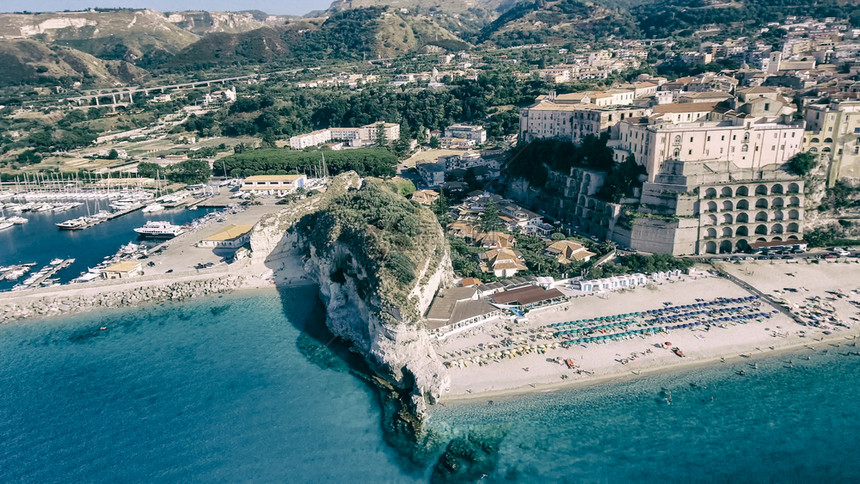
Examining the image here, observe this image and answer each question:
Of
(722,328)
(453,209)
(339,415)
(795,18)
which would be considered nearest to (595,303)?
(722,328)

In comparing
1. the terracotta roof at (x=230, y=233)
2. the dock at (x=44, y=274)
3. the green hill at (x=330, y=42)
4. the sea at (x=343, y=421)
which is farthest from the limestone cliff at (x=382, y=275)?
the green hill at (x=330, y=42)

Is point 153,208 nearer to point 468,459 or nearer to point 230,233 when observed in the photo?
point 230,233

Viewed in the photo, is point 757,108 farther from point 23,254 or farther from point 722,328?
point 23,254

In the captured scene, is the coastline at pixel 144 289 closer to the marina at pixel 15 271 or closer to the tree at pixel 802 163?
the marina at pixel 15 271

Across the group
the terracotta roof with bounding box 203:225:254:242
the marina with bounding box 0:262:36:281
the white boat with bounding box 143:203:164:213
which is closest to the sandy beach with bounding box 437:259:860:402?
the terracotta roof with bounding box 203:225:254:242

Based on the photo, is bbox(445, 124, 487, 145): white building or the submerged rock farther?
bbox(445, 124, 487, 145): white building

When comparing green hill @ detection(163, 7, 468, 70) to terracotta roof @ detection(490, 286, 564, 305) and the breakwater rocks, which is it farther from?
terracotta roof @ detection(490, 286, 564, 305)
